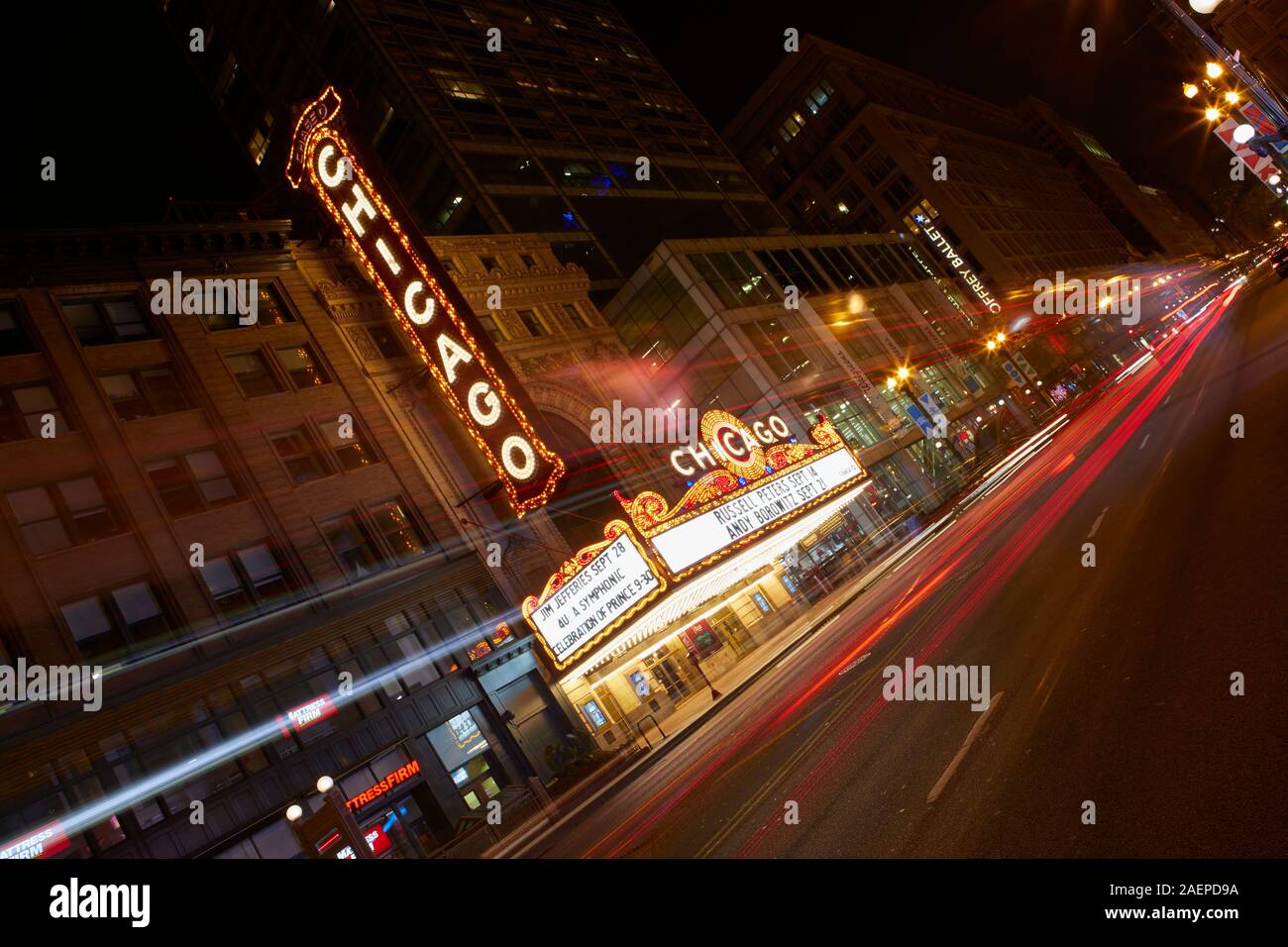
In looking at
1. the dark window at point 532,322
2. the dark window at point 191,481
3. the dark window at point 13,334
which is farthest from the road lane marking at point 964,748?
the dark window at point 532,322

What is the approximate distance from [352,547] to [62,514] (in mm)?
9002

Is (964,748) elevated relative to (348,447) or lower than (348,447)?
lower

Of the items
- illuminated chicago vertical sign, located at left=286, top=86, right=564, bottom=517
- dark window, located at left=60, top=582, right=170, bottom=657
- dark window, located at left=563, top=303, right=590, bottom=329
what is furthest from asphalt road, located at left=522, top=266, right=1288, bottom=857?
dark window, located at left=563, top=303, right=590, bottom=329

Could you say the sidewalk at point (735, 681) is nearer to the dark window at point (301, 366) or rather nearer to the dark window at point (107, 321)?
the dark window at point (301, 366)

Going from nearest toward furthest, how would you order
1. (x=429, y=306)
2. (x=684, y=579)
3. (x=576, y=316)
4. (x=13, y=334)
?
(x=684, y=579), (x=13, y=334), (x=429, y=306), (x=576, y=316)

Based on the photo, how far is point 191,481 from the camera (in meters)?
26.5

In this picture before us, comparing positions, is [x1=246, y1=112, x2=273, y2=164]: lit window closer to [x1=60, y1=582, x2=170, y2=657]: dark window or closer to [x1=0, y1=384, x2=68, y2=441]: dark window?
[x1=0, y1=384, x2=68, y2=441]: dark window

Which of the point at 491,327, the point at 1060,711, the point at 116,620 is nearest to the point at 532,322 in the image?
the point at 491,327

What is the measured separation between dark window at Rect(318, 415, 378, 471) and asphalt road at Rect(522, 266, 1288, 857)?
1793cm

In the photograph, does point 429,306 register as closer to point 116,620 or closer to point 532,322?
point 532,322

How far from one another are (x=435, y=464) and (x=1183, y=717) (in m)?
28.8

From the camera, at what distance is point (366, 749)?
24.4 metres

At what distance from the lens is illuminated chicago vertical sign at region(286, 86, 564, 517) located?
25891 mm
